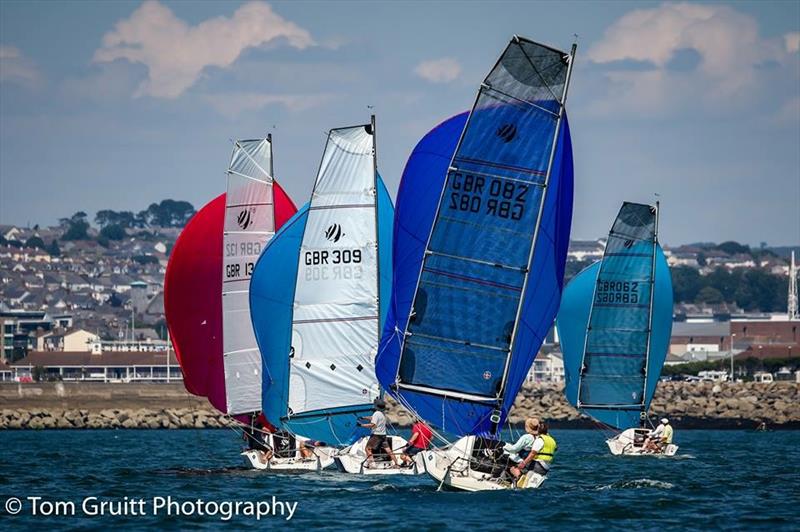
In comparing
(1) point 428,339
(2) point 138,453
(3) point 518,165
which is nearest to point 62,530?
(1) point 428,339

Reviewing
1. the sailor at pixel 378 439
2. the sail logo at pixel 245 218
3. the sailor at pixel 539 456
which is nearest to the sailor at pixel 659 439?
the sail logo at pixel 245 218

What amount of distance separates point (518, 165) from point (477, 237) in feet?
3.96

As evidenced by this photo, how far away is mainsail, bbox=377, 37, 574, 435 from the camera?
22641mm

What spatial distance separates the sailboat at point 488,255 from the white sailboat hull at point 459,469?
3 cm

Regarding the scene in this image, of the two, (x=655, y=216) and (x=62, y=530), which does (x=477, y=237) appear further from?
(x=655, y=216)

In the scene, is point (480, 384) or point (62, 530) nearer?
point (62, 530)

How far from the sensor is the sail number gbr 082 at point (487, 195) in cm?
2269

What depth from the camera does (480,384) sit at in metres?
23.0

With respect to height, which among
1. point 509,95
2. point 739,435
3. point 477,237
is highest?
point 509,95

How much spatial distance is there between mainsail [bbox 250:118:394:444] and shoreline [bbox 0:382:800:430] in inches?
1169

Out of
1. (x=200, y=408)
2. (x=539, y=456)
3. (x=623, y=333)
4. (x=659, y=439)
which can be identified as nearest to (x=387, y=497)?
(x=539, y=456)

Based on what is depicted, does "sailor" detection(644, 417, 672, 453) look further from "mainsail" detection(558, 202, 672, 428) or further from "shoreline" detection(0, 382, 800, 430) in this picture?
"shoreline" detection(0, 382, 800, 430)

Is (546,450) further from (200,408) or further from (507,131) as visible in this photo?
(200,408)

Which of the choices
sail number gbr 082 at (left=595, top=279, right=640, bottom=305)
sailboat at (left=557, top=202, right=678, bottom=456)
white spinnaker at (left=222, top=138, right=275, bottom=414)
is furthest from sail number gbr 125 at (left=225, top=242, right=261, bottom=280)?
sail number gbr 082 at (left=595, top=279, right=640, bottom=305)
